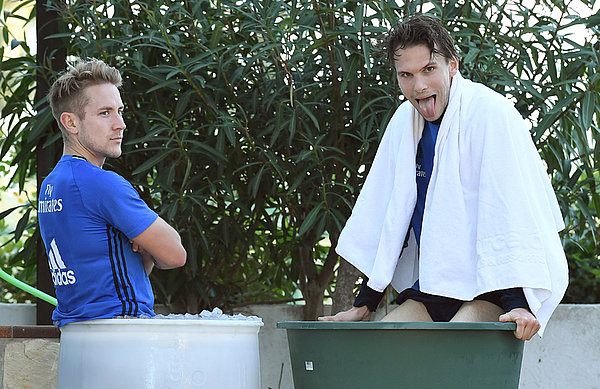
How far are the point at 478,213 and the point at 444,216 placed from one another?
0.08 meters

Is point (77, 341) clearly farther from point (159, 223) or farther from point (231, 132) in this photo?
point (231, 132)

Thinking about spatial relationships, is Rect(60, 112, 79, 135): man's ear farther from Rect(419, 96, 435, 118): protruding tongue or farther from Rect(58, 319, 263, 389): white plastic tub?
Rect(419, 96, 435, 118): protruding tongue

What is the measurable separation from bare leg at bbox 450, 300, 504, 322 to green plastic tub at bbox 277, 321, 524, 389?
119mm

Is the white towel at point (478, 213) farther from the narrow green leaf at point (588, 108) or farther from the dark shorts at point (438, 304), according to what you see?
the narrow green leaf at point (588, 108)

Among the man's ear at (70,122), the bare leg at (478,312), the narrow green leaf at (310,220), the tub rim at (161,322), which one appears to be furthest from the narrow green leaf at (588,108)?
the man's ear at (70,122)

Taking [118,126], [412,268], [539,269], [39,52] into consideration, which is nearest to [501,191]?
[539,269]

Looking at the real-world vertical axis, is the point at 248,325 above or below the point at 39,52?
below

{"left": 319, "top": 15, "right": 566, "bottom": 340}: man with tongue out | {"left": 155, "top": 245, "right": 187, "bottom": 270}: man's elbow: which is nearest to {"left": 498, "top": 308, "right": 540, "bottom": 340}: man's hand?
{"left": 319, "top": 15, "right": 566, "bottom": 340}: man with tongue out

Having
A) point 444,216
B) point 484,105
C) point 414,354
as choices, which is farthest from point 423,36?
point 414,354

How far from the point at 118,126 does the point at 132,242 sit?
0.32 metres

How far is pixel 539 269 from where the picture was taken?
185 cm

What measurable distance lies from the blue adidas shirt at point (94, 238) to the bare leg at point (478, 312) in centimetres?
77

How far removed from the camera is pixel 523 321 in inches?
70.7

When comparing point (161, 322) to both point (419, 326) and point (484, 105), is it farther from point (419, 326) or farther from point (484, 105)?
point (484, 105)
